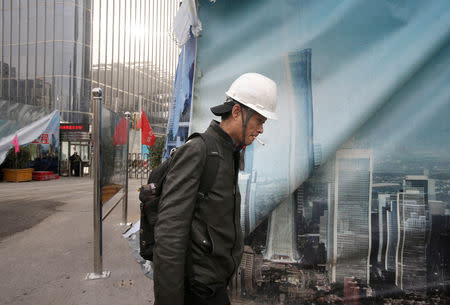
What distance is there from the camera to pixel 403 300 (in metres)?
2.39

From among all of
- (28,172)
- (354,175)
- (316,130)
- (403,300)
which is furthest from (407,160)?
(28,172)

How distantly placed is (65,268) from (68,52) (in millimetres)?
27396

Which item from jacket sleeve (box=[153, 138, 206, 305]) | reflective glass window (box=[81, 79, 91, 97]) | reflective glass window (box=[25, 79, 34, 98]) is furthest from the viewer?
reflective glass window (box=[25, 79, 34, 98])

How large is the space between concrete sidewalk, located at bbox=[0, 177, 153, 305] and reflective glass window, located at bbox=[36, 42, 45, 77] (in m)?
26.2

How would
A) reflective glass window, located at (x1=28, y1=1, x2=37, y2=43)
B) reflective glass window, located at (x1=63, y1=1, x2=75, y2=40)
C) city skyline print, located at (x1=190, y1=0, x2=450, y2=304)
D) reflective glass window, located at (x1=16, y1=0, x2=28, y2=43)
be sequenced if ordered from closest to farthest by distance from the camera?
city skyline print, located at (x1=190, y1=0, x2=450, y2=304)
reflective glass window, located at (x1=63, y1=1, x2=75, y2=40)
reflective glass window, located at (x1=28, y1=1, x2=37, y2=43)
reflective glass window, located at (x1=16, y1=0, x2=28, y2=43)

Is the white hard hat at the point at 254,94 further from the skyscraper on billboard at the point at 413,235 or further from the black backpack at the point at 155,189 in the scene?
the skyscraper on billboard at the point at 413,235

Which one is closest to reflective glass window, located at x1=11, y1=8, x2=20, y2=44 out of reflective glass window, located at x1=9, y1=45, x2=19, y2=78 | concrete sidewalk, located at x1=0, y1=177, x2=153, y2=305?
reflective glass window, located at x1=9, y1=45, x2=19, y2=78

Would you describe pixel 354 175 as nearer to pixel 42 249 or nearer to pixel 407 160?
pixel 407 160

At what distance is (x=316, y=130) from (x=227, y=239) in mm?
1436

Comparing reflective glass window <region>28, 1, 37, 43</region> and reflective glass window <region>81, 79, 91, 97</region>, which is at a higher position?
reflective glass window <region>28, 1, 37, 43</region>

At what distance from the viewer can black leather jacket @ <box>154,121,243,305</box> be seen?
124 cm

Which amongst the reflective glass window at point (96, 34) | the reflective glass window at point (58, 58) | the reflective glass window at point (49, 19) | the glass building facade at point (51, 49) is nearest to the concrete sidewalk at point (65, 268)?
the glass building facade at point (51, 49)

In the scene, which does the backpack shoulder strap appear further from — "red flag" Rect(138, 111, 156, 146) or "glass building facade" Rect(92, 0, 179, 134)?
"glass building facade" Rect(92, 0, 179, 134)

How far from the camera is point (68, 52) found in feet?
85.8
